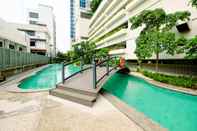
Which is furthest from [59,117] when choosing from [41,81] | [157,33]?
[157,33]

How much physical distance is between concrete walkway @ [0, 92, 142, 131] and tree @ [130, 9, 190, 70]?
23.0ft

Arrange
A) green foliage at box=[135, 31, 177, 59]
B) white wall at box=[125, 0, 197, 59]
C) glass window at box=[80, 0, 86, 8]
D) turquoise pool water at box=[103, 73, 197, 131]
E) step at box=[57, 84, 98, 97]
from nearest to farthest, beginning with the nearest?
1. turquoise pool water at box=[103, 73, 197, 131]
2. step at box=[57, 84, 98, 97]
3. green foliage at box=[135, 31, 177, 59]
4. white wall at box=[125, 0, 197, 59]
5. glass window at box=[80, 0, 86, 8]

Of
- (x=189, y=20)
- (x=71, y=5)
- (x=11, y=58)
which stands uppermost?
(x=71, y=5)

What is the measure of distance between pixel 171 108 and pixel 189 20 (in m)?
7.34

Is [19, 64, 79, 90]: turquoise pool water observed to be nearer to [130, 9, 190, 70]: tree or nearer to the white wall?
[130, 9, 190, 70]: tree

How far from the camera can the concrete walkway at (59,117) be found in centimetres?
305

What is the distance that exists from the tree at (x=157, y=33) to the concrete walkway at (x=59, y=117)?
276 inches

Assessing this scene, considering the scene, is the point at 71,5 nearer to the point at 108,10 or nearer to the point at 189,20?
the point at 108,10

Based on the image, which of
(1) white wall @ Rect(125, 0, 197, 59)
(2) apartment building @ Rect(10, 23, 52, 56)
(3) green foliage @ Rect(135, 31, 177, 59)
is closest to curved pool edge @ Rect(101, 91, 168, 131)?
(3) green foliage @ Rect(135, 31, 177, 59)

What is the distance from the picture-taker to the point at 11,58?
10.8 meters

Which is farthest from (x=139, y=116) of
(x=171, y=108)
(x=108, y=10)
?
(x=108, y=10)

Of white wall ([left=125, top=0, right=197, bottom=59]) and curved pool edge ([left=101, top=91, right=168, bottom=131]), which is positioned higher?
white wall ([left=125, top=0, right=197, bottom=59])

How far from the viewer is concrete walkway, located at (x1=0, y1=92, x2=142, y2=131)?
3.05 meters

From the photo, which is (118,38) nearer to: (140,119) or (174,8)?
(174,8)
